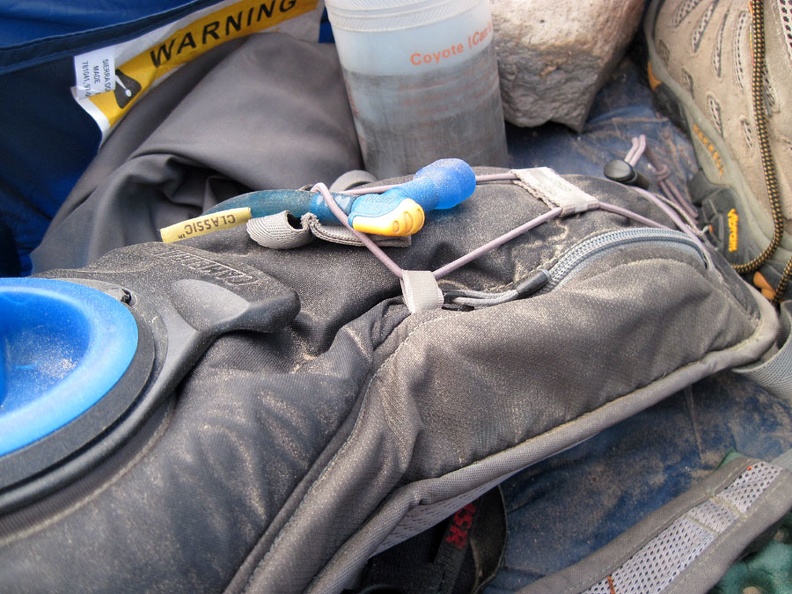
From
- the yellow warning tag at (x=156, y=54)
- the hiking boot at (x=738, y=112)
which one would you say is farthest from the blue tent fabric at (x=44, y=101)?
the hiking boot at (x=738, y=112)

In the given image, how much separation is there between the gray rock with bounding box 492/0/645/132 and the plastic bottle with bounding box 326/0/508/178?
77mm

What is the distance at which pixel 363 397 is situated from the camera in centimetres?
46

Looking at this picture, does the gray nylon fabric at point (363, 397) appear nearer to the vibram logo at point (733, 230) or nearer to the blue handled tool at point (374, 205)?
the blue handled tool at point (374, 205)

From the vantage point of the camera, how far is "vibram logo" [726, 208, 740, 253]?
0.83 metres

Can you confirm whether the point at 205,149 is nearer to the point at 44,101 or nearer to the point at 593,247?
the point at 44,101

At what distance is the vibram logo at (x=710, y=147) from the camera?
0.88 metres

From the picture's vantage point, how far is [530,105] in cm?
99

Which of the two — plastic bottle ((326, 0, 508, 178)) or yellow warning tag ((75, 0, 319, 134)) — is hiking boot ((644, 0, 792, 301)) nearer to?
plastic bottle ((326, 0, 508, 178))

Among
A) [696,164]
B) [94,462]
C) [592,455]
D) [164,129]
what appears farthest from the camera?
[696,164]

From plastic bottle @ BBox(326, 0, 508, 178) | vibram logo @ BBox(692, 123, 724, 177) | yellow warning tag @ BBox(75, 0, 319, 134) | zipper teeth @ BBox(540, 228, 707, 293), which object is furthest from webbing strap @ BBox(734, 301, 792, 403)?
yellow warning tag @ BBox(75, 0, 319, 134)

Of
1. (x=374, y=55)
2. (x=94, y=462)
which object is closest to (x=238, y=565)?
(x=94, y=462)

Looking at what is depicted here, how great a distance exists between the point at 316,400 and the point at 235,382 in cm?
5

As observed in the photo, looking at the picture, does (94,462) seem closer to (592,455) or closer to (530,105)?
(592,455)

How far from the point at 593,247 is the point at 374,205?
0.21 meters
